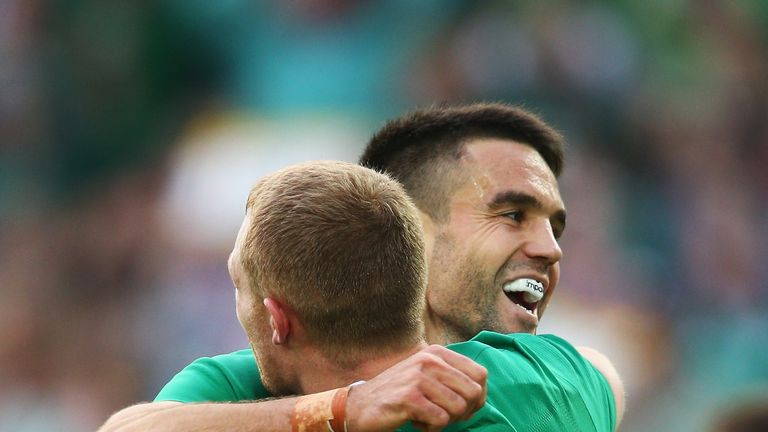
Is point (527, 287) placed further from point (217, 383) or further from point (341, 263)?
point (341, 263)

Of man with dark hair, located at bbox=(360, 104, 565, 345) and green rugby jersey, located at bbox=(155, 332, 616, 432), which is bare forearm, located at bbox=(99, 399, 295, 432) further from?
man with dark hair, located at bbox=(360, 104, 565, 345)

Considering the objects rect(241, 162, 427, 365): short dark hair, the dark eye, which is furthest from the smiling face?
rect(241, 162, 427, 365): short dark hair

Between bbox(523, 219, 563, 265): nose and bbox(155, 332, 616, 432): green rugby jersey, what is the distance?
40cm

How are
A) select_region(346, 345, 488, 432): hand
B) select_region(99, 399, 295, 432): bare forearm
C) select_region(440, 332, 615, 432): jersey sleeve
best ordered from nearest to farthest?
1. select_region(346, 345, 488, 432): hand
2. select_region(99, 399, 295, 432): bare forearm
3. select_region(440, 332, 615, 432): jersey sleeve

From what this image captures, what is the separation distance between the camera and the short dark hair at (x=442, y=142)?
414cm

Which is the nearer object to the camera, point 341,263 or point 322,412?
point 322,412

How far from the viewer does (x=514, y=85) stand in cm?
899

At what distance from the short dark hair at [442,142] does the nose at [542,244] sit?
329 mm

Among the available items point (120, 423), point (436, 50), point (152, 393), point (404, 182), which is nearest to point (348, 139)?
point (436, 50)

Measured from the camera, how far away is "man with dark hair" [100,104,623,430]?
11.2 feet

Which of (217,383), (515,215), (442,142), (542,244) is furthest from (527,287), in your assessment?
(217,383)

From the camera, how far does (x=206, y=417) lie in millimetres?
2791

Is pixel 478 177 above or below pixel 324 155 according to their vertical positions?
above

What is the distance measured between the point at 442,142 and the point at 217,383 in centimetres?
143
